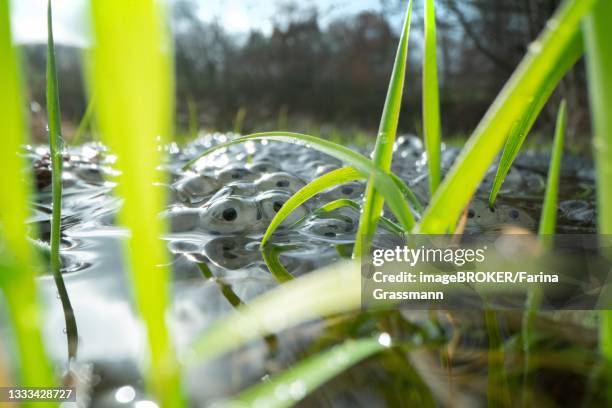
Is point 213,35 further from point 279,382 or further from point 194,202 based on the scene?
point 279,382

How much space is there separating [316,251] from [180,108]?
24.9 ft

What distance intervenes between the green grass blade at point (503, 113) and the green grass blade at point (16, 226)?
1.03ft

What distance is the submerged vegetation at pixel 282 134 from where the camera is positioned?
0.21m

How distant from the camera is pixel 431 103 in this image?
606mm

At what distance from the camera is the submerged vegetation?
0.21 metres

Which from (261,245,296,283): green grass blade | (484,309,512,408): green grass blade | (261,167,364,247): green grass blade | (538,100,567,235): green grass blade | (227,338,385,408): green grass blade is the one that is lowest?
(261,245,296,283): green grass blade

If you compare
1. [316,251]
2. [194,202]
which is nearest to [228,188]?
[194,202]

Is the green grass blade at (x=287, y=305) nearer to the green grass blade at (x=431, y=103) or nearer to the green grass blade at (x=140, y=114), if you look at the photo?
the green grass blade at (x=140, y=114)

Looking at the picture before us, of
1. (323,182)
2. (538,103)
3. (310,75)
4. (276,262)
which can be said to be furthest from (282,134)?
(310,75)

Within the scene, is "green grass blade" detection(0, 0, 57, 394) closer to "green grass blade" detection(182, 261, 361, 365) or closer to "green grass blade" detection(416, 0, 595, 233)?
"green grass blade" detection(182, 261, 361, 365)

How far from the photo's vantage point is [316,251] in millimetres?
734

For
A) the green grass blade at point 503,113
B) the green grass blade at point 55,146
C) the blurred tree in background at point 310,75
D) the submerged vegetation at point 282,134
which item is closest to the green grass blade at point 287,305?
the submerged vegetation at point 282,134

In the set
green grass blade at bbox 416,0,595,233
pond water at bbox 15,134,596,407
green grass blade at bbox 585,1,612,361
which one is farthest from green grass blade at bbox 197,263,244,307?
green grass blade at bbox 585,1,612,361

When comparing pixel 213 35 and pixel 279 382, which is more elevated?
pixel 213 35
